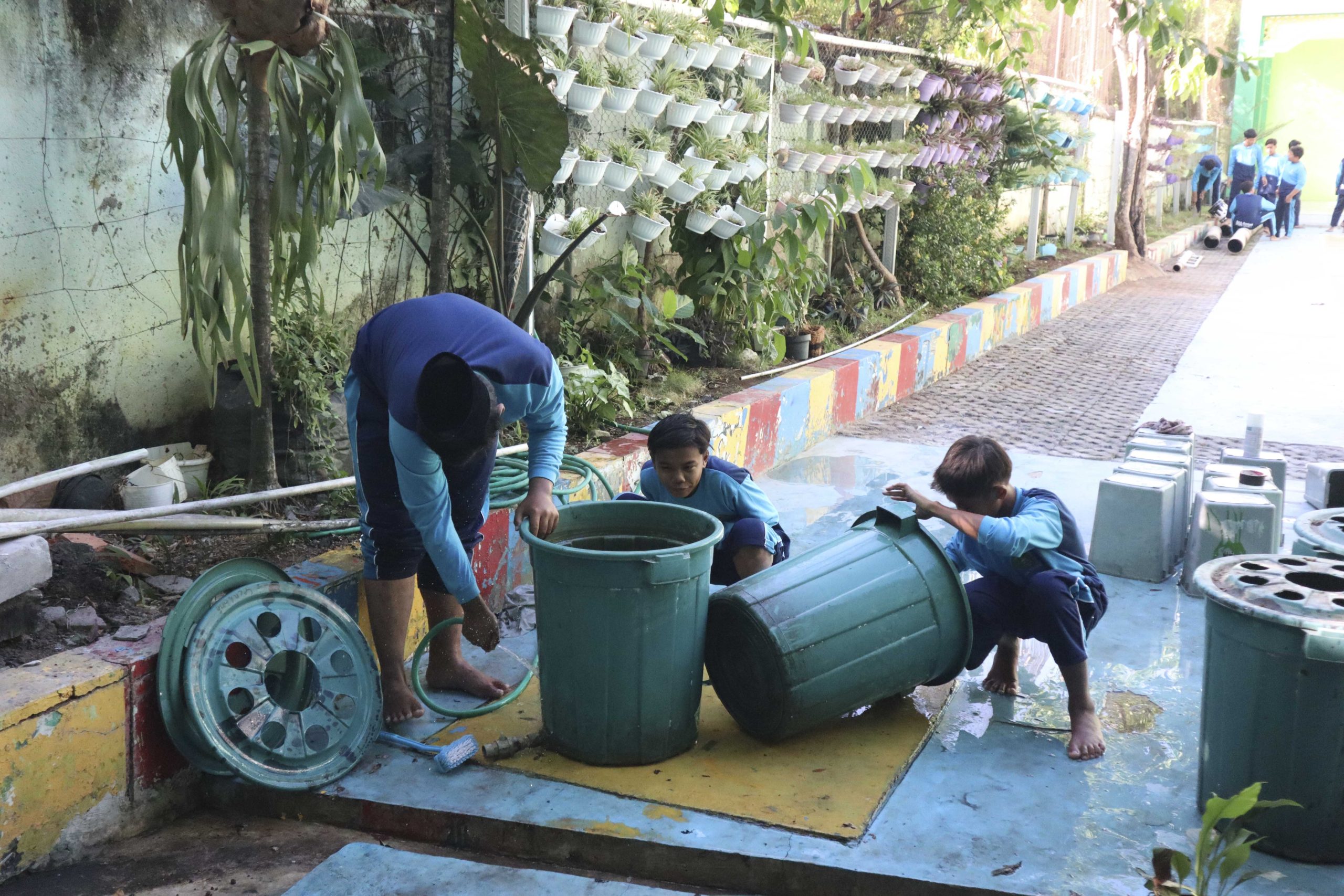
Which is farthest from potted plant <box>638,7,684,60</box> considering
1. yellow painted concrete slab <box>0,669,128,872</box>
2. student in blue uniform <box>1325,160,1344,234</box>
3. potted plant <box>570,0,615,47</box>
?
student in blue uniform <box>1325,160,1344,234</box>

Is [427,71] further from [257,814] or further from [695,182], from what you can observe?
[257,814]

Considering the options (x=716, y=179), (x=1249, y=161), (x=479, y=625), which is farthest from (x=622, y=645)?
(x=1249, y=161)

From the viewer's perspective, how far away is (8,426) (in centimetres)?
388

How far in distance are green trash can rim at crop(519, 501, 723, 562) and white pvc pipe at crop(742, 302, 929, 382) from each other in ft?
12.1

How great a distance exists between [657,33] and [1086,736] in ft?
14.7

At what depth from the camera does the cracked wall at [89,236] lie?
3809mm

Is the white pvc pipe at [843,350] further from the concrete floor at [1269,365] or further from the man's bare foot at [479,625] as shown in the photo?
the man's bare foot at [479,625]

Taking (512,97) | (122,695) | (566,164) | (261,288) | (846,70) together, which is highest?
(846,70)

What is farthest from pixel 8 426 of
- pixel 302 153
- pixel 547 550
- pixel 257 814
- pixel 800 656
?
pixel 800 656

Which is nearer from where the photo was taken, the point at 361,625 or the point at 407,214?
the point at 361,625

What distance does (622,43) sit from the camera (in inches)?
233

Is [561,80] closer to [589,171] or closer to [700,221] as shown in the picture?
[589,171]

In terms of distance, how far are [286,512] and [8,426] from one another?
0.97 meters

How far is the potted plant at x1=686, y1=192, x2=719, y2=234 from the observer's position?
6.63m
